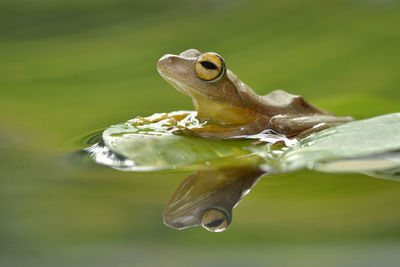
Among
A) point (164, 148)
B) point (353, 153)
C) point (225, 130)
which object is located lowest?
point (353, 153)

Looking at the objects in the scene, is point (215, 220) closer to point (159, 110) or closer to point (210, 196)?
point (210, 196)

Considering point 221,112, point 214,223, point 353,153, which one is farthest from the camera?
point 221,112

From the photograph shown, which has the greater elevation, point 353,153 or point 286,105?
point 286,105

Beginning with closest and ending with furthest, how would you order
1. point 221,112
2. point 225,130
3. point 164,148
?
point 164,148
point 225,130
point 221,112

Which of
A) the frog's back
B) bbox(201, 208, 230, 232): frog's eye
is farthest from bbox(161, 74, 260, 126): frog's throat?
bbox(201, 208, 230, 232): frog's eye

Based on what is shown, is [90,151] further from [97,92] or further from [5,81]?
[5,81]

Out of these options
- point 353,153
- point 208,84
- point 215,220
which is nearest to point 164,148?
point 215,220

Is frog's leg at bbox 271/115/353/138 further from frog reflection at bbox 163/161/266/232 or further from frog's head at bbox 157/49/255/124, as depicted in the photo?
frog reflection at bbox 163/161/266/232
